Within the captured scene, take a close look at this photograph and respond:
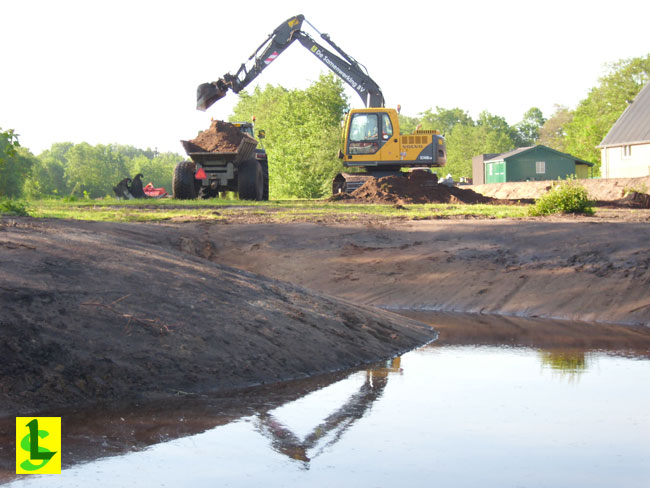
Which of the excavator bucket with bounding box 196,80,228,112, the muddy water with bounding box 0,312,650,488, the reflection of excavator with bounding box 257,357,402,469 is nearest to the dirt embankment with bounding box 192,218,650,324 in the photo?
the muddy water with bounding box 0,312,650,488

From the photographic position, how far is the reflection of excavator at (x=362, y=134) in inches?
1131

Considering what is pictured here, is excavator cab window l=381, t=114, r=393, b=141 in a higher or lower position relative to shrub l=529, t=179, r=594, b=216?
higher

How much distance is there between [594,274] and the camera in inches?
460

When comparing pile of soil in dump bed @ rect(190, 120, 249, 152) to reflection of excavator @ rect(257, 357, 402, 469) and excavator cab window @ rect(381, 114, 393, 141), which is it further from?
reflection of excavator @ rect(257, 357, 402, 469)

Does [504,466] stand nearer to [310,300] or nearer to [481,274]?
[310,300]

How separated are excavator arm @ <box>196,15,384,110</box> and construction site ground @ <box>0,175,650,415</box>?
1144 cm

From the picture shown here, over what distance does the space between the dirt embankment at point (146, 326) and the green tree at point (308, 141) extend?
3655 cm

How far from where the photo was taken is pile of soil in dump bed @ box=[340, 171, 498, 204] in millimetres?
26219

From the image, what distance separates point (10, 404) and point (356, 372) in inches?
125

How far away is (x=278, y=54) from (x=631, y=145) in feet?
89.9

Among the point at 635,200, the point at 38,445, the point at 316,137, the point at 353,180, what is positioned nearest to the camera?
the point at 38,445

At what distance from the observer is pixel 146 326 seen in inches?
265

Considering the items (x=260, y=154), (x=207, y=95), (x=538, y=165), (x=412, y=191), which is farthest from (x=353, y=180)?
(x=538, y=165)

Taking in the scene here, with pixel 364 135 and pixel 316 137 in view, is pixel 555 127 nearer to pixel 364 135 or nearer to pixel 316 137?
pixel 316 137
